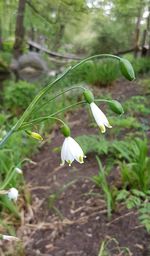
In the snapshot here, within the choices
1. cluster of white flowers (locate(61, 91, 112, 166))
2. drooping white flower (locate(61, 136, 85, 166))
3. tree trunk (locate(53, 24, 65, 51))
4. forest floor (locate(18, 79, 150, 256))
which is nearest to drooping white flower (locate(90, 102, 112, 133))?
cluster of white flowers (locate(61, 91, 112, 166))

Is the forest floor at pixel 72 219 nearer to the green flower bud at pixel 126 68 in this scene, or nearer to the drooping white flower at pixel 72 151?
the drooping white flower at pixel 72 151

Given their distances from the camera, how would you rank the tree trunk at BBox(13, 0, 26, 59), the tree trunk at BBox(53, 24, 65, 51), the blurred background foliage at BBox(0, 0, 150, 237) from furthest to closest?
1. the tree trunk at BBox(53, 24, 65, 51)
2. the tree trunk at BBox(13, 0, 26, 59)
3. the blurred background foliage at BBox(0, 0, 150, 237)

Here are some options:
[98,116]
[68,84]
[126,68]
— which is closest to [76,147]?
[98,116]

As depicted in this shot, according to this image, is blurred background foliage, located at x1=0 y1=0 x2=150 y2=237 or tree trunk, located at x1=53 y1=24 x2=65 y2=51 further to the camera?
tree trunk, located at x1=53 y1=24 x2=65 y2=51

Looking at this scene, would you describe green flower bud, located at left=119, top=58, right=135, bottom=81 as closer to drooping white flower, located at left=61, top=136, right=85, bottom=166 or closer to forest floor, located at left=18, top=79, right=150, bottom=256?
drooping white flower, located at left=61, top=136, right=85, bottom=166

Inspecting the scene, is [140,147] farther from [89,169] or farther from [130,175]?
[89,169]

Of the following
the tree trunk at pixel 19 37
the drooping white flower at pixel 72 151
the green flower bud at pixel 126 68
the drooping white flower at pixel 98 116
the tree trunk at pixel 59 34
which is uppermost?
the tree trunk at pixel 59 34

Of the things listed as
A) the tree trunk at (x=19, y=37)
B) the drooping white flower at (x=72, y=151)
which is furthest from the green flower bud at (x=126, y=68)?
the tree trunk at (x=19, y=37)

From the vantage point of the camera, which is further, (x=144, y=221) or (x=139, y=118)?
(x=139, y=118)

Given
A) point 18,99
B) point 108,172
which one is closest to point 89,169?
point 108,172
